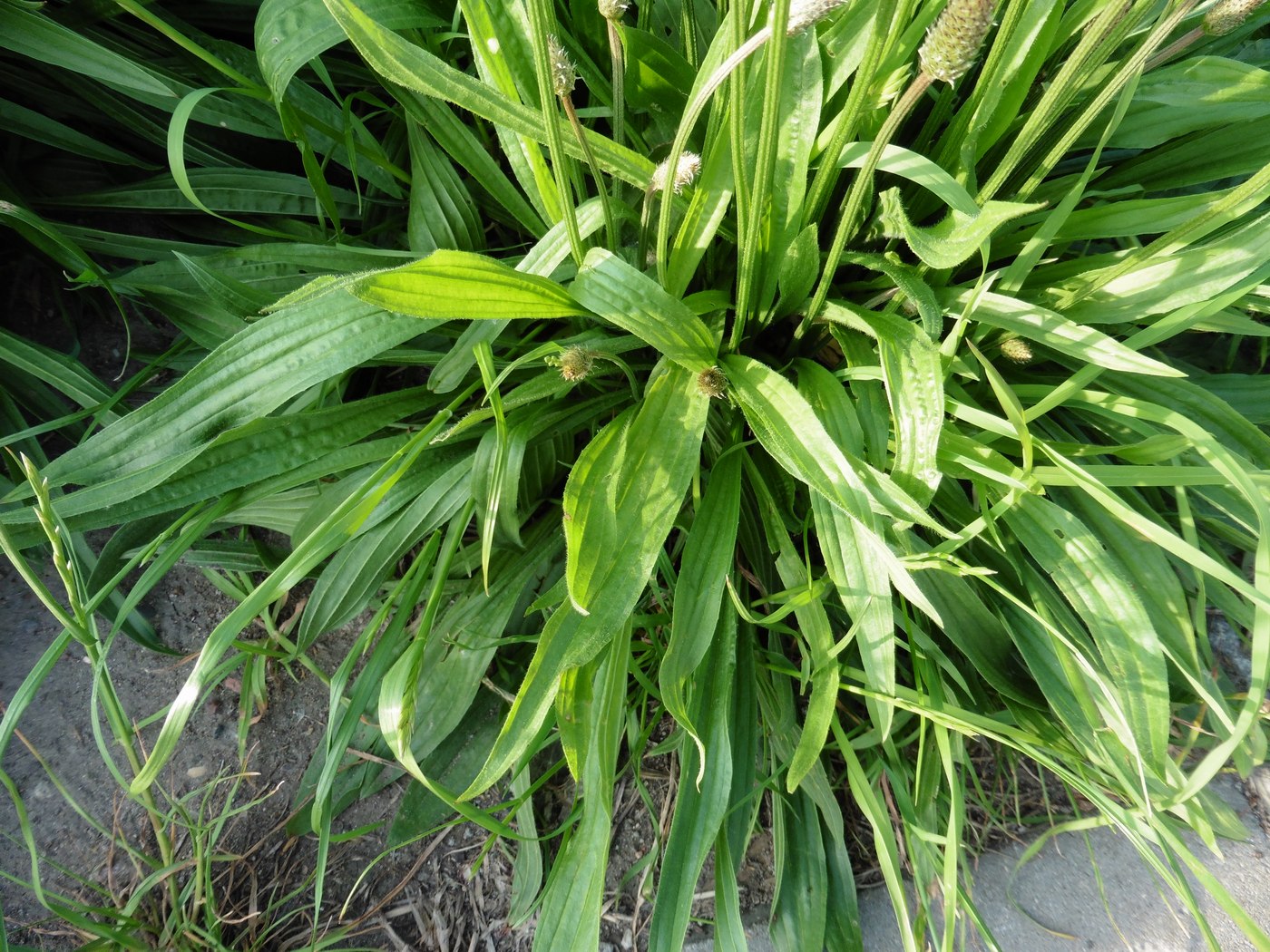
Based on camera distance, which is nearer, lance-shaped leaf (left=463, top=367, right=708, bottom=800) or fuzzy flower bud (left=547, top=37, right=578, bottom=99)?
fuzzy flower bud (left=547, top=37, right=578, bottom=99)

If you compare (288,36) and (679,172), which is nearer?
(679,172)

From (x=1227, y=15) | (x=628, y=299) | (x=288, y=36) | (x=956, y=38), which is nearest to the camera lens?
(x=956, y=38)

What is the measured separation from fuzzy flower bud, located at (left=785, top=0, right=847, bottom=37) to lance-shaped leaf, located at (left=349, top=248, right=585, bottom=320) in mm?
325

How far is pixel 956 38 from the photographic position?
49 cm

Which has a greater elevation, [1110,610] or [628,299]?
[628,299]

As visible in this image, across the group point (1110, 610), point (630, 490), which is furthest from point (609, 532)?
point (1110, 610)

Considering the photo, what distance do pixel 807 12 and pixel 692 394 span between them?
0.42 m

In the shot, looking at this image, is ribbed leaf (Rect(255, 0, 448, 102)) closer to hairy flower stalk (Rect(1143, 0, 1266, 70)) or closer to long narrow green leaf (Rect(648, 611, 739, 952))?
long narrow green leaf (Rect(648, 611, 739, 952))

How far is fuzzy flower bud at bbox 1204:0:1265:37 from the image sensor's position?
0.60 metres

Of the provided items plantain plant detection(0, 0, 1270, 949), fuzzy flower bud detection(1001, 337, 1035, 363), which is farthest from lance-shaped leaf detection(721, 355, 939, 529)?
fuzzy flower bud detection(1001, 337, 1035, 363)

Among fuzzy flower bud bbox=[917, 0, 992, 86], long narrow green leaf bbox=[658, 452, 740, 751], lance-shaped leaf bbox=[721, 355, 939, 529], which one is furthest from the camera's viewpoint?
long narrow green leaf bbox=[658, 452, 740, 751]

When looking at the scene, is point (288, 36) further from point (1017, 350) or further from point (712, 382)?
point (1017, 350)

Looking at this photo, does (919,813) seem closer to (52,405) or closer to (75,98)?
(52,405)

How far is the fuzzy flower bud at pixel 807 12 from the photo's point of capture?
495mm
